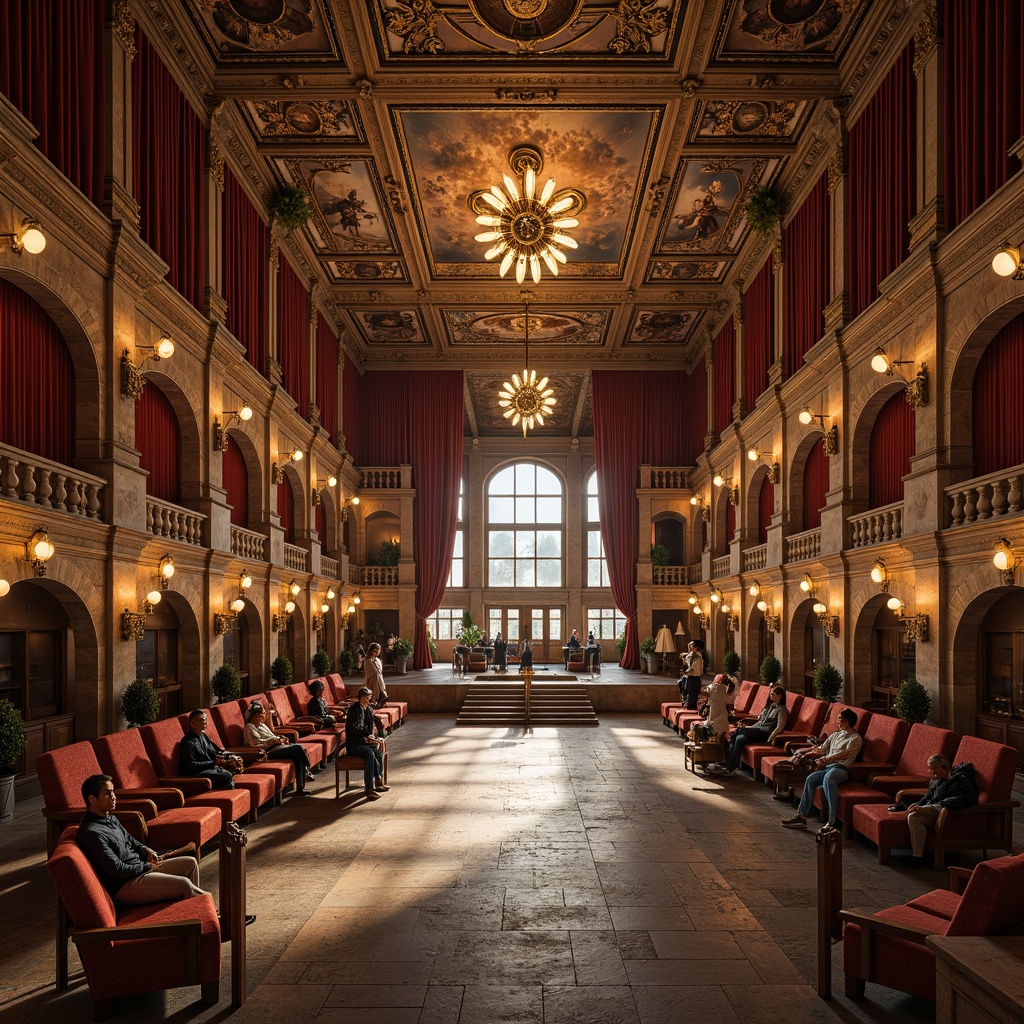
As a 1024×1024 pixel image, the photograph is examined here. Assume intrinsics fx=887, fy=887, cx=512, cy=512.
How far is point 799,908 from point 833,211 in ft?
38.3

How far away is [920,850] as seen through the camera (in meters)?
8.21

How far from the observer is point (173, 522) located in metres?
12.7

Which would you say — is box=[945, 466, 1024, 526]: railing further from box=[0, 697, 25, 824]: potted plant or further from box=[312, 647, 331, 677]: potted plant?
box=[312, 647, 331, 677]: potted plant

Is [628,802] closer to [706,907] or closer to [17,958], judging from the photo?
[706,907]

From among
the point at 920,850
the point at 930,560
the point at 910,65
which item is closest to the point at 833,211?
the point at 910,65

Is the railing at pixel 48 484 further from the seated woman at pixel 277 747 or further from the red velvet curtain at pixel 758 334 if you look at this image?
the red velvet curtain at pixel 758 334

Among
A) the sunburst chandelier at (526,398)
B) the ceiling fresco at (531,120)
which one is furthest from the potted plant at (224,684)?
the sunburst chandelier at (526,398)

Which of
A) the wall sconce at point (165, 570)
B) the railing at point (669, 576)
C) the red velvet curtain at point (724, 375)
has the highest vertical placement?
the red velvet curtain at point (724, 375)

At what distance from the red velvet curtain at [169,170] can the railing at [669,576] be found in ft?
57.6

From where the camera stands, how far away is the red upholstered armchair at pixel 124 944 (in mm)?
5141

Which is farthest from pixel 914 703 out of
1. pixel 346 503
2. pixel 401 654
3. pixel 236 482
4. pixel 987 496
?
pixel 346 503

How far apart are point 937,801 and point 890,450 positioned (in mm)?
6652

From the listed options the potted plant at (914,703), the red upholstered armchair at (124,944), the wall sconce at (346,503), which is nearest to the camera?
the red upholstered armchair at (124,944)

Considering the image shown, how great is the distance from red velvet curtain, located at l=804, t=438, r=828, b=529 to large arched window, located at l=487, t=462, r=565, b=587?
58.3 ft
